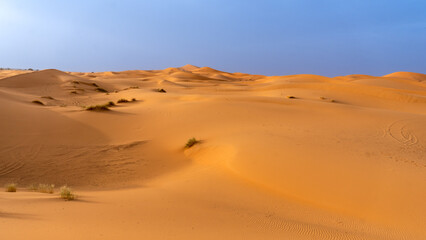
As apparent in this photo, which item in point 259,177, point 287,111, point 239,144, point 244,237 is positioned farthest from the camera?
point 287,111

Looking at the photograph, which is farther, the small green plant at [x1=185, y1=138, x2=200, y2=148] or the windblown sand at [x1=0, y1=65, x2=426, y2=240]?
the small green plant at [x1=185, y1=138, x2=200, y2=148]

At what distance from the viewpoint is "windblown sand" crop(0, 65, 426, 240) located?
3875mm

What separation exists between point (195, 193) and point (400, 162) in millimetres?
4700

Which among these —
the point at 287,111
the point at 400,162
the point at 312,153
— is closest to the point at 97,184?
the point at 312,153

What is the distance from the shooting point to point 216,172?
6703 mm

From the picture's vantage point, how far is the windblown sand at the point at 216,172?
388 centimetres

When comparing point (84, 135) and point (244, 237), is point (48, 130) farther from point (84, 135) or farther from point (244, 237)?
point (244, 237)

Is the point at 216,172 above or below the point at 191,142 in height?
below

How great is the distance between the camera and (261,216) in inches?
172

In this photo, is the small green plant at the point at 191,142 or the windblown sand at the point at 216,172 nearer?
the windblown sand at the point at 216,172

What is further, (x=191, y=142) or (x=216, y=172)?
(x=191, y=142)

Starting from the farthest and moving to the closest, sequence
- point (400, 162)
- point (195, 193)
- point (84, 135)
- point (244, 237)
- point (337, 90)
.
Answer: point (337, 90) → point (84, 135) → point (400, 162) → point (195, 193) → point (244, 237)

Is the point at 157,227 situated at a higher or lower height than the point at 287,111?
lower

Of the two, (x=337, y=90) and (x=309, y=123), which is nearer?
(x=309, y=123)
